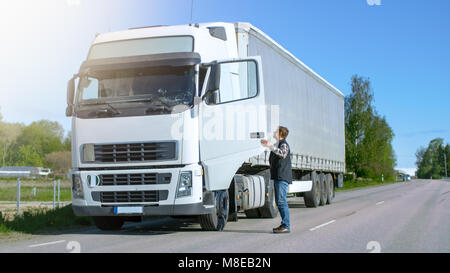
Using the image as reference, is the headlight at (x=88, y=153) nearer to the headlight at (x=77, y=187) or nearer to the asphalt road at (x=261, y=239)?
the headlight at (x=77, y=187)

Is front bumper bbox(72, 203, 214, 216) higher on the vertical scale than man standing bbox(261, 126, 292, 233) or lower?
lower

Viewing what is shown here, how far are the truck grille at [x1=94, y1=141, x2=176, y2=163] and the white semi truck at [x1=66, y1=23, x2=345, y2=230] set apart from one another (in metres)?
0.02

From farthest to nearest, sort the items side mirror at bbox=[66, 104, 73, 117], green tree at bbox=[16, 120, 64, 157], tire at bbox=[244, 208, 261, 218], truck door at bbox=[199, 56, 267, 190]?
green tree at bbox=[16, 120, 64, 157]
tire at bbox=[244, 208, 261, 218]
side mirror at bbox=[66, 104, 73, 117]
truck door at bbox=[199, 56, 267, 190]

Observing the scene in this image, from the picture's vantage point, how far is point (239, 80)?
34.2 feet

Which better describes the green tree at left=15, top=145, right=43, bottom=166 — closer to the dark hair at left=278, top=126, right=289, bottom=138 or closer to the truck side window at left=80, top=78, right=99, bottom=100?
the truck side window at left=80, top=78, right=99, bottom=100

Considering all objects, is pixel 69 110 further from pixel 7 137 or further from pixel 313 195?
pixel 7 137

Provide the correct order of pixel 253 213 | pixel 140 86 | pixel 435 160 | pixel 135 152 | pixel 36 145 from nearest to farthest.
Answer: pixel 135 152 → pixel 140 86 → pixel 253 213 → pixel 36 145 → pixel 435 160

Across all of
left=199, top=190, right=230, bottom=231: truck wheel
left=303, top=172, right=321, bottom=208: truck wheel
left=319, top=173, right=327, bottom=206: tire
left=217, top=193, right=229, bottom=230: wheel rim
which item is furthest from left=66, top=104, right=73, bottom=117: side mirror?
left=319, top=173, right=327, bottom=206: tire

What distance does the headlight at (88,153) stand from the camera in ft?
30.3

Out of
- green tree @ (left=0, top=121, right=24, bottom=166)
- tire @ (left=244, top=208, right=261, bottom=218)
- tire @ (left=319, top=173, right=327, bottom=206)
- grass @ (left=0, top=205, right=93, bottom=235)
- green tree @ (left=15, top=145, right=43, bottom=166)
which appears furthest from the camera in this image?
green tree @ (left=15, top=145, right=43, bottom=166)

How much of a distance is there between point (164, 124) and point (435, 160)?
615 ft

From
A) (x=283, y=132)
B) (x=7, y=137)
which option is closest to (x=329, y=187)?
(x=283, y=132)

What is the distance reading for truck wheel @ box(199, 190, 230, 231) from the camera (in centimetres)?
979

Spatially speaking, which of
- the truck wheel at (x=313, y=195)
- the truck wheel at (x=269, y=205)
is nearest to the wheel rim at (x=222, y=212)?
the truck wheel at (x=269, y=205)
